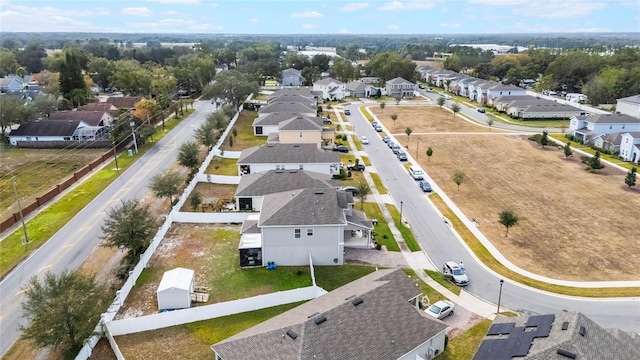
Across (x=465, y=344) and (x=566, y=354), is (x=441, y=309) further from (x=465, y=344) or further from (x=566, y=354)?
(x=566, y=354)

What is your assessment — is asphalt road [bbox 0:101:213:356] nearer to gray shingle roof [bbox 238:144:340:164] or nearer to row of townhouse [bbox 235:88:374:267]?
gray shingle roof [bbox 238:144:340:164]

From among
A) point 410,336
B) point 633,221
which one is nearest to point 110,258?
point 410,336

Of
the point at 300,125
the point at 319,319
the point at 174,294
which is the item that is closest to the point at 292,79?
the point at 300,125

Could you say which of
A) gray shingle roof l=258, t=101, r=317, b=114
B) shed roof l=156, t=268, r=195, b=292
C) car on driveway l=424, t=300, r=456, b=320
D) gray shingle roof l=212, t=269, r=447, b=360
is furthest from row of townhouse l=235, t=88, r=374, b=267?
gray shingle roof l=258, t=101, r=317, b=114

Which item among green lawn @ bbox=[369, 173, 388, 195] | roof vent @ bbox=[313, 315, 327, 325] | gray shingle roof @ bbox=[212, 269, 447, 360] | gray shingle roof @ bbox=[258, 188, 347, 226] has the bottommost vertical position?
green lawn @ bbox=[369, 173, 388, 195]

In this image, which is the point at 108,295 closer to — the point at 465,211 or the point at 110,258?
the point at 110,258
